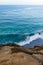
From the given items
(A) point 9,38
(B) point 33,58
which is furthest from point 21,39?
(B) point 33,58

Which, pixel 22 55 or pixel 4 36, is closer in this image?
pixel 22 55

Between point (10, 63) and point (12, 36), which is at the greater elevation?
point (10, 63)

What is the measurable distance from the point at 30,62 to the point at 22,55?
47 cm

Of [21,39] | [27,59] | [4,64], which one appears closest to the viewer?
[4,64]

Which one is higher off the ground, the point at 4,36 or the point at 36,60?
the point at 36,60

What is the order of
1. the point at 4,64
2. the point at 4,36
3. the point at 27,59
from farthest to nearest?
the point at 4,36 → the point at 27,59 → the point at 4,64

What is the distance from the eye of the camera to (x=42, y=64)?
566 centimetres

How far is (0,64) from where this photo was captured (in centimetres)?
540

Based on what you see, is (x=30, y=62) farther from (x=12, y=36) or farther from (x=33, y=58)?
(x=12, y=36)

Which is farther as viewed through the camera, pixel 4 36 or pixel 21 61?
pixel 4 36

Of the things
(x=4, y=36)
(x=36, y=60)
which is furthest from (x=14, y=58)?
(x=4, y=36)

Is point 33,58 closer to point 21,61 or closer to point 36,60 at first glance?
point 36,60

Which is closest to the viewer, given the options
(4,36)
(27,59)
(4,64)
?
(4,64)

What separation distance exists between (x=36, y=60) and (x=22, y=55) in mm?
443
